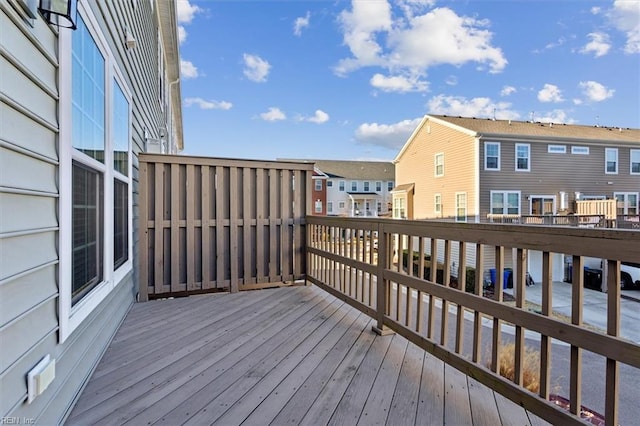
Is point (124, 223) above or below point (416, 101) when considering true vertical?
below

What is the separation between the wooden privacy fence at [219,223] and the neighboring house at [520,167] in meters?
11.0

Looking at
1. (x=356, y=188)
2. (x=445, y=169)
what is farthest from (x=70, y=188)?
(x=356, y=188)

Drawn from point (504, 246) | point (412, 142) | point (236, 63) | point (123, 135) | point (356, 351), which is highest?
point (236, 63)

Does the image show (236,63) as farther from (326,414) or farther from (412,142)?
(326,414)

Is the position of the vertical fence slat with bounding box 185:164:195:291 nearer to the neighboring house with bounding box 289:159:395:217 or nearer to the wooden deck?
the wooden deck

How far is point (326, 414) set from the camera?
1.66 m

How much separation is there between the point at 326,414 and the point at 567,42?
57.1 feet

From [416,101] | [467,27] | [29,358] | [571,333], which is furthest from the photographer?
[416,101]

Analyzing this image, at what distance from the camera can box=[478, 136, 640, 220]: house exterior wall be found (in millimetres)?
13336

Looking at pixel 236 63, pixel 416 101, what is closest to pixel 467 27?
pixel 416 101

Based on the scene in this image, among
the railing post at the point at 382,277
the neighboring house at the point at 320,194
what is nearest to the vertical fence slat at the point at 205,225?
the railing post at the point at 382,277

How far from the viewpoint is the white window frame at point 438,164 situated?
15031 millimetres

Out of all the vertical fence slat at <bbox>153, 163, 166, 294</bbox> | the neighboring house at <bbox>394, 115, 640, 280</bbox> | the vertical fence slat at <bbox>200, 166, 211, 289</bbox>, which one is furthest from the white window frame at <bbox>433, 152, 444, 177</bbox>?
the vertical fence slat at <bbox>153, 163, 166, 294</bbox>

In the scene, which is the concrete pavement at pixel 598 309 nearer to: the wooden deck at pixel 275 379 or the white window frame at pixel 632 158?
the wooden deck at pixel 275 379
